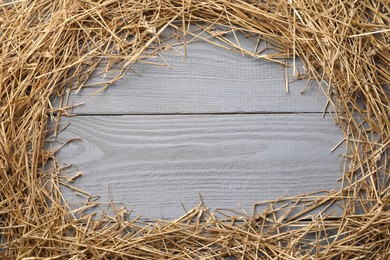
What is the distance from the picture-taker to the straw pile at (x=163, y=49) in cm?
110

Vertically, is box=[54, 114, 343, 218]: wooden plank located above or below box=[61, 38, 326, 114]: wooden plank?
below

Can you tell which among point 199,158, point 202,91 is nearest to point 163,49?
point 202,91

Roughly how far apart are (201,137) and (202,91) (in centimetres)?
10

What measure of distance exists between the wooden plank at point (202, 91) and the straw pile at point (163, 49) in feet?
0.10

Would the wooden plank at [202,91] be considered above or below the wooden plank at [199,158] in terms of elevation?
above

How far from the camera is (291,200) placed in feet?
3.74

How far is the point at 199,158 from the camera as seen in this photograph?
3.82 feet

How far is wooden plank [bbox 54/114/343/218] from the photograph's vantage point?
45.2 inches

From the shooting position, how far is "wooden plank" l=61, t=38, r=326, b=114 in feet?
3.85

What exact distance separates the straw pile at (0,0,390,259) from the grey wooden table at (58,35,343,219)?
31 millimetres

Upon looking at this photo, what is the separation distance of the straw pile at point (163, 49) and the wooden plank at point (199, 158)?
0.03 metres

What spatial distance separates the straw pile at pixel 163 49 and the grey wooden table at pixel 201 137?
3cm

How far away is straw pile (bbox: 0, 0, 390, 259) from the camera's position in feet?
3.61

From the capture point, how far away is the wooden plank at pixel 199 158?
3.76 ft
